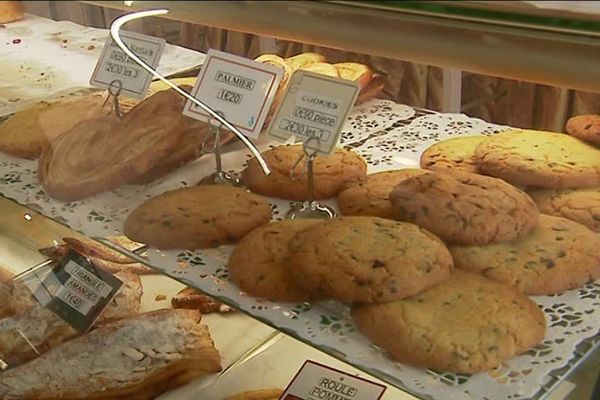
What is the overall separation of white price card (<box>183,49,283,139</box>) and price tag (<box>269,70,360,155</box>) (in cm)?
4

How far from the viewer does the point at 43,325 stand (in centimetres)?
135

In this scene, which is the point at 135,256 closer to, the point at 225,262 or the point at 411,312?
the point at 225,262

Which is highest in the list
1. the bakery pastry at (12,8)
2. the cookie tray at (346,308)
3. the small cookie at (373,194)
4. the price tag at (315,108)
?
the bakery pastry at (12,8)

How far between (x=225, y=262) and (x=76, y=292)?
54 centimetres

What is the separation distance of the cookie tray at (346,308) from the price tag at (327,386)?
289 mm

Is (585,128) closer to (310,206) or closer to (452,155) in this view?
(452,155)

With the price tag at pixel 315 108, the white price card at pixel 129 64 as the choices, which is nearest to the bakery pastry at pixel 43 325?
the white price card at pixel 129 64

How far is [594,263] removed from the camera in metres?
0.83

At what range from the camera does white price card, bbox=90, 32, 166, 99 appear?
1110 millimetres

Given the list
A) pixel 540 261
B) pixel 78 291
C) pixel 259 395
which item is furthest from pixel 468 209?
pixel 78 291

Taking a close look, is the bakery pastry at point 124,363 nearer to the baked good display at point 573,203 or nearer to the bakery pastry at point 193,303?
the bakery pastry at point 193,303

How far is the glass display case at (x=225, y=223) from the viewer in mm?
717

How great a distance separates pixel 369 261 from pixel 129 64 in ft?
1.86

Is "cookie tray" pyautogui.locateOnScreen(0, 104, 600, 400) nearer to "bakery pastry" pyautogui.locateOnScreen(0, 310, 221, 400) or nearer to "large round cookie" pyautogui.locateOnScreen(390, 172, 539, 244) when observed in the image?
"large round cookie" pyautogui.locateOnScreen(390, 172, 539, 244)
